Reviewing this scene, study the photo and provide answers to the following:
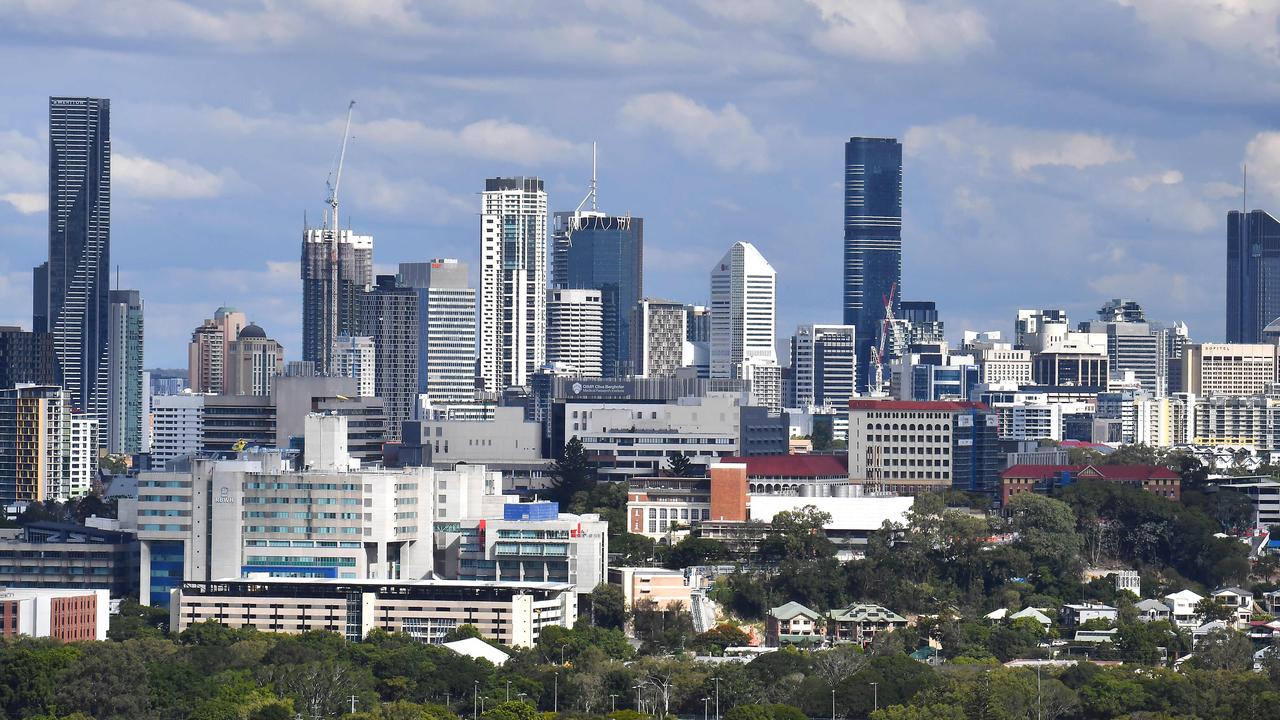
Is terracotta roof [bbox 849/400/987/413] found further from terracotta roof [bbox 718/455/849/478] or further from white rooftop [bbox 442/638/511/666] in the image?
white rooftop [bbox 442/638/511/666]

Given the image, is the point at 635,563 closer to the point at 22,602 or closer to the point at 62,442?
the point at 22,602

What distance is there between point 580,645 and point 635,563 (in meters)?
19.9

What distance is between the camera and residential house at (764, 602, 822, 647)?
123 m

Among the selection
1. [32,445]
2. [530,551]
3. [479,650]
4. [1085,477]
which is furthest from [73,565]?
[32,445]

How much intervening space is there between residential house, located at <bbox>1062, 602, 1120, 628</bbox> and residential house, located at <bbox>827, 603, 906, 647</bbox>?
7.30 meters

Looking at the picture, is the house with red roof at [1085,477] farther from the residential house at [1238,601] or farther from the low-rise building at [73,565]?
the low-rise building at [73,565]

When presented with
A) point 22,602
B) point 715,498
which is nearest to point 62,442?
point 715,498

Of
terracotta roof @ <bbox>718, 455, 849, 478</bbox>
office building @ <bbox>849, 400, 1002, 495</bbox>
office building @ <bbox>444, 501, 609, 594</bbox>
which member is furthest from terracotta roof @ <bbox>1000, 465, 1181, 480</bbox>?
office building @ <bbox>444, 501, 609, 594</bbox>

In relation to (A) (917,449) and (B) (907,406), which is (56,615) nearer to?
(A) (917,449)

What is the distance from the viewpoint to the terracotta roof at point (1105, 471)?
160 m

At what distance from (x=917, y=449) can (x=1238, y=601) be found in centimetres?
4572

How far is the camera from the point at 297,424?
607 feet

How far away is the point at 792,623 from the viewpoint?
124m

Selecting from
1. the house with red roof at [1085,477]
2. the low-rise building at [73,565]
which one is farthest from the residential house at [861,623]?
the house with red roof at [1085,477]
